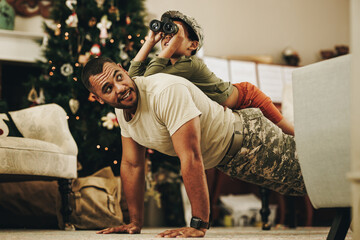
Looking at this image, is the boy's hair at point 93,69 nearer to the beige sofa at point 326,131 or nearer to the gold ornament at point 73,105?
the beige sofa at point 326,131

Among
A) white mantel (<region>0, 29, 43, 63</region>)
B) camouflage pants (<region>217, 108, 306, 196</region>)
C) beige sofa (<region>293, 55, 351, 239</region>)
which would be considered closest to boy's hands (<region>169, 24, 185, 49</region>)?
camouflage pants (<region>217, 108, 306, 196</region>)

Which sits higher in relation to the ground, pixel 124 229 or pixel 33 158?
pixel 33 158

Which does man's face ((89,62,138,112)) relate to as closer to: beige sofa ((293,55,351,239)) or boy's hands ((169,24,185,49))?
boy's hands ((169,24,185,49))

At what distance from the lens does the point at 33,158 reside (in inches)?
88.3

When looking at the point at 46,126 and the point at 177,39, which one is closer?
the point at 177,39

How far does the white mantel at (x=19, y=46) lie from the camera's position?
354cm

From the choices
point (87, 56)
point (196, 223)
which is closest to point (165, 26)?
point (196, 223)

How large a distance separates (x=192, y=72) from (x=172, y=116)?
34 cm

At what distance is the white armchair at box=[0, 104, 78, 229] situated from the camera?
7.14 feet

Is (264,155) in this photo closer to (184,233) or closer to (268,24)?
(184,233)

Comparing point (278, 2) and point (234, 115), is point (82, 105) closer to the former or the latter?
point (234, 115)

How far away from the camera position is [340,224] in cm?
124


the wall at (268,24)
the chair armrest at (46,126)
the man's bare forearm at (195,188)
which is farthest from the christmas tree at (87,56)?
the man's bare forearm at (195,188)

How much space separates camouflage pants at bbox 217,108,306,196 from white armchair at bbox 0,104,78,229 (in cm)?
93
